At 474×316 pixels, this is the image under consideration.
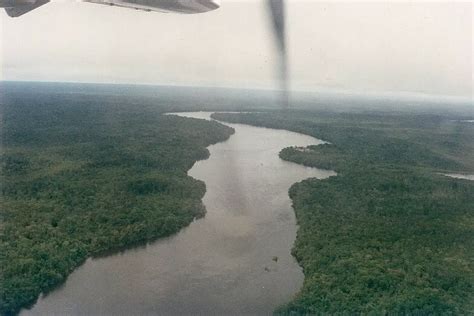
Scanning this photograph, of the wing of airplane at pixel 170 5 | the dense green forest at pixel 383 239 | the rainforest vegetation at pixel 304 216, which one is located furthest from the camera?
the rainforest vegetation at pixel 304 216

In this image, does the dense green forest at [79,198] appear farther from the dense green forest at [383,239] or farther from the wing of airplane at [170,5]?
the wing of airplane at [170,5]

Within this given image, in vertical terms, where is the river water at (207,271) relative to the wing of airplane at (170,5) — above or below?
below

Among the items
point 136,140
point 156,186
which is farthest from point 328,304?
point 136,140

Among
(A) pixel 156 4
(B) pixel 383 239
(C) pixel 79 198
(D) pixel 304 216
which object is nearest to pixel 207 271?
(D) pixel 304 216

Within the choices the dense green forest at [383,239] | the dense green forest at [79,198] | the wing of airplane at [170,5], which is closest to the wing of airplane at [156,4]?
the wing of airplane at [170,5]

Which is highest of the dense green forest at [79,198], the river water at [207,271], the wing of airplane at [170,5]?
the wing of airplane at [170,5]

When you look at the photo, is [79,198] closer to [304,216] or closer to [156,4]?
[304,216]

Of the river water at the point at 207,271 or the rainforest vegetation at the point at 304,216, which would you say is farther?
the rainforest vegetation at the point at 304,216

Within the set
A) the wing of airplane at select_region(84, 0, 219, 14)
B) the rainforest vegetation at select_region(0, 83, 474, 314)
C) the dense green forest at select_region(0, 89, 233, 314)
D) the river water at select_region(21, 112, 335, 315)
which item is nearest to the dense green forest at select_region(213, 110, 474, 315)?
the rainforest vegetation at select_region(0, 83, 474, 314)
